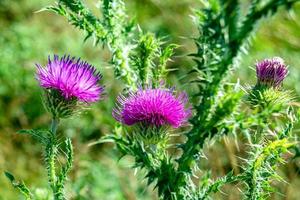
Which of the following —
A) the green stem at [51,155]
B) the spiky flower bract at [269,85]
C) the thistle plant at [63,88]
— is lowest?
the green stem at [51,155]

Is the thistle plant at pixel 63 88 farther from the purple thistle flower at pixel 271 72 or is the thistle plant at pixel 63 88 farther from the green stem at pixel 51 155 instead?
the purple thistle flower at pixel 271 72

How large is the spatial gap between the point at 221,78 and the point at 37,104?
2903 millimetres

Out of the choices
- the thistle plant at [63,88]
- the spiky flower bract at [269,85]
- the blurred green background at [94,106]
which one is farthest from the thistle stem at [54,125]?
the blurred green background at [94,106]

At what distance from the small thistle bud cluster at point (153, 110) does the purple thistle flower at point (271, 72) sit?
0.82 feet

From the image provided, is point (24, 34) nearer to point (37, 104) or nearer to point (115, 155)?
point (37, 104)

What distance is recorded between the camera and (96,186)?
3.27m

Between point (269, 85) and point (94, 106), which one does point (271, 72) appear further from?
point (94, 106)

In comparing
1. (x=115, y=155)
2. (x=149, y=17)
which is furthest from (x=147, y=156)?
(x=149, y=17)

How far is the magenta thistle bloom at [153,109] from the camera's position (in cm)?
174

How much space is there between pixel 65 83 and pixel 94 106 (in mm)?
2281

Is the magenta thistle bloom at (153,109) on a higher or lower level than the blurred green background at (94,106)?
lower

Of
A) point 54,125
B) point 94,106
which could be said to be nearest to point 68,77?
point 54,125

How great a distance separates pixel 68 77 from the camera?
187 centimetres

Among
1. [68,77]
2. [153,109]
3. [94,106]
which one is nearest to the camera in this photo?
[153,109]
